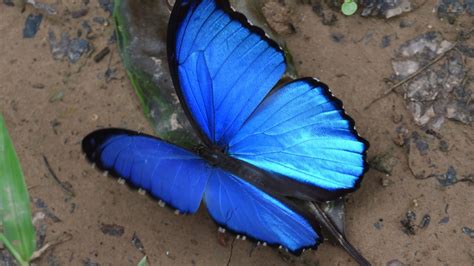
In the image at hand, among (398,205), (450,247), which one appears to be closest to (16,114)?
(398,205)

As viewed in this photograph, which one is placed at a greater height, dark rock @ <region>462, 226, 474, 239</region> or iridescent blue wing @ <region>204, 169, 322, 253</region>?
iridescent blue wing @ <region>204, 169, 322, 253</region>

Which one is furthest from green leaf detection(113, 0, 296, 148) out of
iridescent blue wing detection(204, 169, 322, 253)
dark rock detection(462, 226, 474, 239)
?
dark rock detection(462, 226, 474, 239)

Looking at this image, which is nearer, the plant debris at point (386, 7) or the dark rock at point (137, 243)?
the dark rock at point (137, 243)

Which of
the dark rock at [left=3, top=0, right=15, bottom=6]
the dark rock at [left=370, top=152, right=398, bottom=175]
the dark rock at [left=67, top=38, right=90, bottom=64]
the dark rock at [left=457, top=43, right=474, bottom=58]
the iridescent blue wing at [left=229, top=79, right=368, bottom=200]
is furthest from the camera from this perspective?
the dark rock at [left=3, top=0, right=15, bottom=6]

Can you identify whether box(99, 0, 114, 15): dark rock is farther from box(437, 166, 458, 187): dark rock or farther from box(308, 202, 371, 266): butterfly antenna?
box(437, 166, 458, 187): dark rock

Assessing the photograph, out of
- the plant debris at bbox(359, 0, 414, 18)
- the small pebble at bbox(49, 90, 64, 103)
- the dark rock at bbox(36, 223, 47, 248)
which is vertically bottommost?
the dark rock at bbox(36, 223, 47, 248)

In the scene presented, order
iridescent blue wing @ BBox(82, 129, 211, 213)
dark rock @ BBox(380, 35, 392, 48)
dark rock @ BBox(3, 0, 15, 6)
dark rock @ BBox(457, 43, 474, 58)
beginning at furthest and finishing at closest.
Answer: dark rock @ BBox(3, 0, 15, 6)
dark rock @ BBox(380, 35, 392, 48)
dark rock @ BBox(457, 43, 474, 58)
iridescent blue wing @ BBox(82, 129, 211, 213)

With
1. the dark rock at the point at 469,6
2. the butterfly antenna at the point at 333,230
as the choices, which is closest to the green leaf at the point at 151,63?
the butterfly antenna at the point at 333,230

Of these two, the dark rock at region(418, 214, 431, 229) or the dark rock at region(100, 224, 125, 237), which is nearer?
the dark rock at region(418, 214, 431, 229)

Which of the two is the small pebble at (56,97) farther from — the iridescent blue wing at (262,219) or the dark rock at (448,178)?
the dark rock at (448,178)
